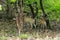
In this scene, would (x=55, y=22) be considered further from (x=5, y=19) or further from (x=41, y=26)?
(x=5, y=19)

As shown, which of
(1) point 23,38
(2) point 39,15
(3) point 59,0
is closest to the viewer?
(1) point 23,38

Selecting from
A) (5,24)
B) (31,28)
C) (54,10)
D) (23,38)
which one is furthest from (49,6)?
(23,38)

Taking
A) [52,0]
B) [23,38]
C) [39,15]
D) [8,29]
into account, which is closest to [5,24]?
[8,29]

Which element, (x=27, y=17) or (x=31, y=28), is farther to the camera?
(x=27, y=17)

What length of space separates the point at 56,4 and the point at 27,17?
5829 mm

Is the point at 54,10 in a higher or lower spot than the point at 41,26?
higher

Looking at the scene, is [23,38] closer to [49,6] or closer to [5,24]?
[49,6]

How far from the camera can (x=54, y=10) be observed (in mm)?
19359

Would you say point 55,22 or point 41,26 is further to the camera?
point 55,22

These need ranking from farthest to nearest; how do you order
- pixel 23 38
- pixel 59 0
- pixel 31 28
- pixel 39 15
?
1. pixel 39 15
2. pixel 31 28
3. pixel 59 0
4. pixel 23 38

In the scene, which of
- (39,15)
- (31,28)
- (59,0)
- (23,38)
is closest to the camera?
(23,38)

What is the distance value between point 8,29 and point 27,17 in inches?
179

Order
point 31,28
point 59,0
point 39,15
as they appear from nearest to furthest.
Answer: point 59,0 → point 31,28 → point 39,15

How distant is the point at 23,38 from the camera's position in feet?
34.7
